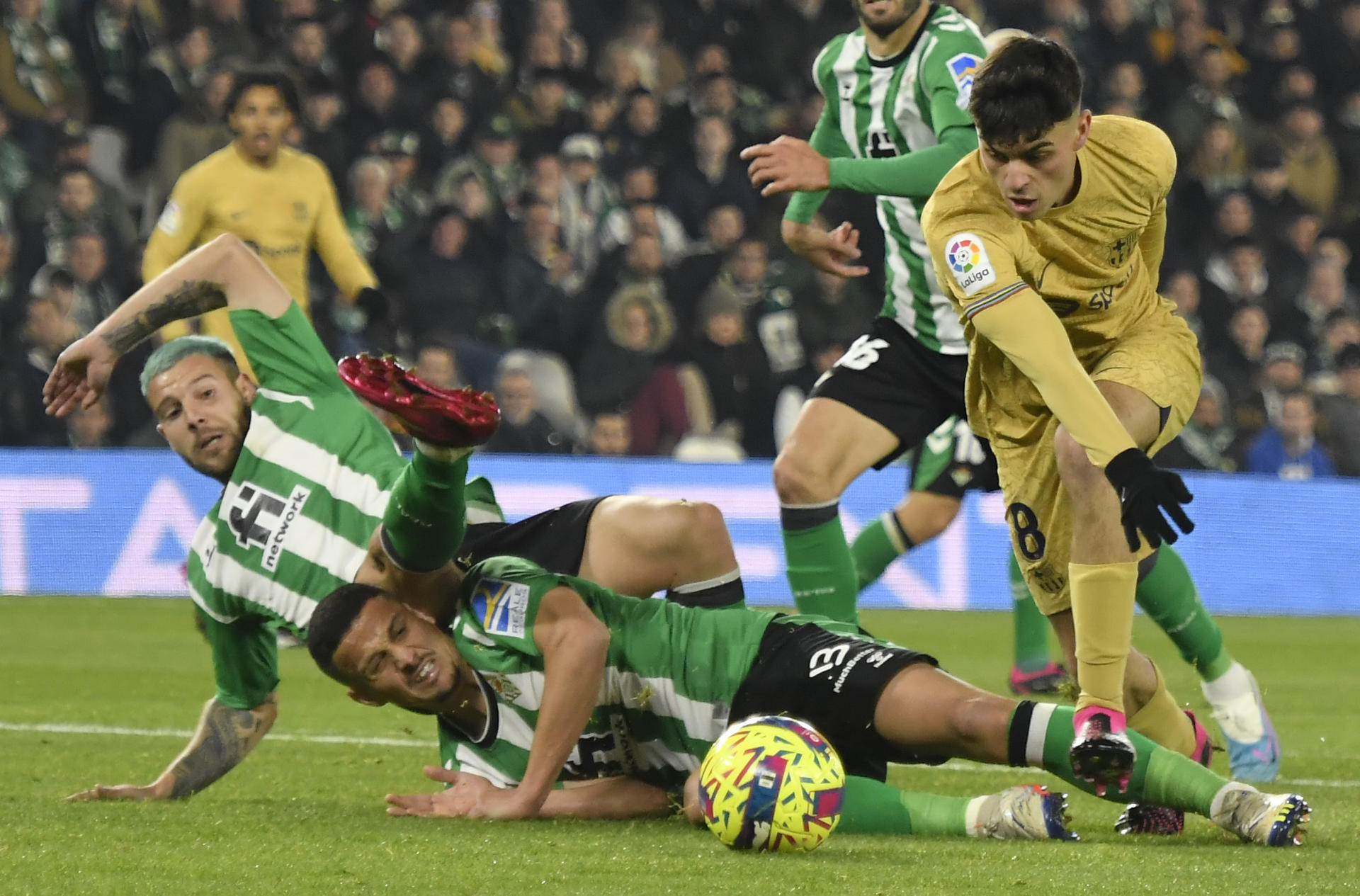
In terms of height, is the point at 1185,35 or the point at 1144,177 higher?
the point at 1185,35

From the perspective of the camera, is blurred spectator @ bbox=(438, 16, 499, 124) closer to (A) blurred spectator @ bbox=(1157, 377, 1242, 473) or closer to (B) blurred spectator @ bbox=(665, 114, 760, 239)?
(B) blurred spectator @ bbox=(665, 114, 760, 239)

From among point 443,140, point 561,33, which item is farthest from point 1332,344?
point 443,140

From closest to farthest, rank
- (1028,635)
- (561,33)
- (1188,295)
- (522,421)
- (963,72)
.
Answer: (963,72)
(1028,635)
(522,421)
(1188,295)
(561,33)

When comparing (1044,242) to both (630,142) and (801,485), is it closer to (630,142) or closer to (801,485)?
(801,485)

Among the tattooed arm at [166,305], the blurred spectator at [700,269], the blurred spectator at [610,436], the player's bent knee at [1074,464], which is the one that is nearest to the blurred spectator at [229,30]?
the blurred spectator at [700,269]

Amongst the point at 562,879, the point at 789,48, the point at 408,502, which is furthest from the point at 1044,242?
the point at 789,48

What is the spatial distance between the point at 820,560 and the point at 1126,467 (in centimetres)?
226

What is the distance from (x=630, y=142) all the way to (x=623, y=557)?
9087mm

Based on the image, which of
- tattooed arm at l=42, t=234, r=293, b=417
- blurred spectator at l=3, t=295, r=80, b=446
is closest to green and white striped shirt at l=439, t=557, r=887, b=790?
tattooed arm at l=42, t=234, r=293, b=417

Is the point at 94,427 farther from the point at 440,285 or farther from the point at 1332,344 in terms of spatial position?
the point at 1332,344

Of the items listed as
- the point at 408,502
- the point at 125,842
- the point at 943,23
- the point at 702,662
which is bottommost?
the point at 125,842

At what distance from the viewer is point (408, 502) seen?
4.70 meters

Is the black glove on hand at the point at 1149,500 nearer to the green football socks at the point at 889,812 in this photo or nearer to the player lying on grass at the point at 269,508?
the green football socks at the point at 889,812

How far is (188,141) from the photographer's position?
13.0 metres
